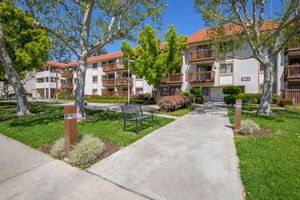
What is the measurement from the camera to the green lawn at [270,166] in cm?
291

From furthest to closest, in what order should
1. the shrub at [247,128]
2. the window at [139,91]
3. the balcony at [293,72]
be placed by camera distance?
the window at [139,91] < the balcony at [293,72] < the shrub at [247,128]

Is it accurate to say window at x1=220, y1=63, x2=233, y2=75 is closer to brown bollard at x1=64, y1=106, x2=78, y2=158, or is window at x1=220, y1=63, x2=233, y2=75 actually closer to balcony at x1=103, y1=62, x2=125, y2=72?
balcony at x1=103, y1=62, x2=125, y2=72

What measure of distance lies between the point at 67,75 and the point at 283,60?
41500 millimetres

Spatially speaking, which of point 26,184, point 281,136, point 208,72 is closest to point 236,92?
point 208,72

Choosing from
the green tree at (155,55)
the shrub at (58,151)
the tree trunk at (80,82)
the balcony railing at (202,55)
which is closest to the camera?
the shrub at (58,151)

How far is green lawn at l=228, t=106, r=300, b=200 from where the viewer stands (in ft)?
9.56

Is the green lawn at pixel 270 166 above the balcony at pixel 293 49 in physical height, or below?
below

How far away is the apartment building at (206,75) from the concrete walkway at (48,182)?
14.6 meters

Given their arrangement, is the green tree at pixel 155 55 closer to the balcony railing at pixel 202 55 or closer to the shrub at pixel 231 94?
the balcony railing at pixel 202 55

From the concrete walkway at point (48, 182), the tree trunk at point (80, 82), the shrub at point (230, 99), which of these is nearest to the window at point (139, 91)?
the shrub at point (230, 99)

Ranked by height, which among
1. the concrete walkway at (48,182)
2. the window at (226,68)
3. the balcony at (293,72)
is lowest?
the concrete walkway at (48,182)

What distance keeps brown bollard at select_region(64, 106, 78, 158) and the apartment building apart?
13841 mm

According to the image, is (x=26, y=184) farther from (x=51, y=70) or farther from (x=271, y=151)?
(x=51, y=70)

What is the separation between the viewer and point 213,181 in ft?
10.8
